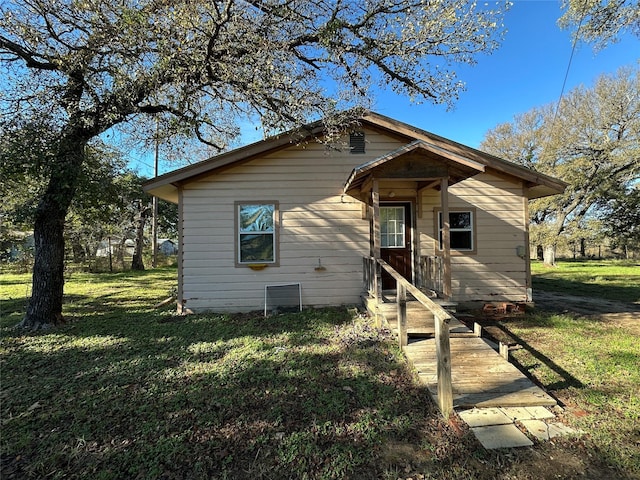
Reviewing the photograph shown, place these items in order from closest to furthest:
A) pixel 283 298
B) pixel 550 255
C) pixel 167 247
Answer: pixel 283 298 → pixel 550 255 → pixel 167 247

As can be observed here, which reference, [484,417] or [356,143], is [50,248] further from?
[484,417]

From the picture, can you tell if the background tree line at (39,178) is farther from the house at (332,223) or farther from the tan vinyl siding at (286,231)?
the tan vinyl siding at (286,231)

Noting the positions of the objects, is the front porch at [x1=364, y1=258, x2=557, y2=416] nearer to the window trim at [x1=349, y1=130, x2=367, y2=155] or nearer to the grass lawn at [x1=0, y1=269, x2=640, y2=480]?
the grass lawn at [x1=0, y1=269, x2=640, y2=480]

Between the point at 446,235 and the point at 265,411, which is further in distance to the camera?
the point at 446,235

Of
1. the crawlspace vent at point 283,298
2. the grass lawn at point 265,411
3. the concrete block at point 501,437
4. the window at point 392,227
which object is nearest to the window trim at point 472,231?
the window at point 392,227

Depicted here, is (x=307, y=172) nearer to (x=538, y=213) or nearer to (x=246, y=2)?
(x=246, y=2)

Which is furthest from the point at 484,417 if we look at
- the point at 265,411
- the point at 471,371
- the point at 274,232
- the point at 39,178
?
the point at 39,178

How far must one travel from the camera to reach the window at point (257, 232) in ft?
23.9

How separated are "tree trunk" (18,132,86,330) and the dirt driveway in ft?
33.9

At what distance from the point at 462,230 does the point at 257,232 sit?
15.7 feet

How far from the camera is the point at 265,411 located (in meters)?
3.16

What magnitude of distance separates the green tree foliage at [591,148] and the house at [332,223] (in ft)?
46.6

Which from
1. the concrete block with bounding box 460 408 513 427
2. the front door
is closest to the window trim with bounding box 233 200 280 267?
the front door

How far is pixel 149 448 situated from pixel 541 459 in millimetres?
3105
